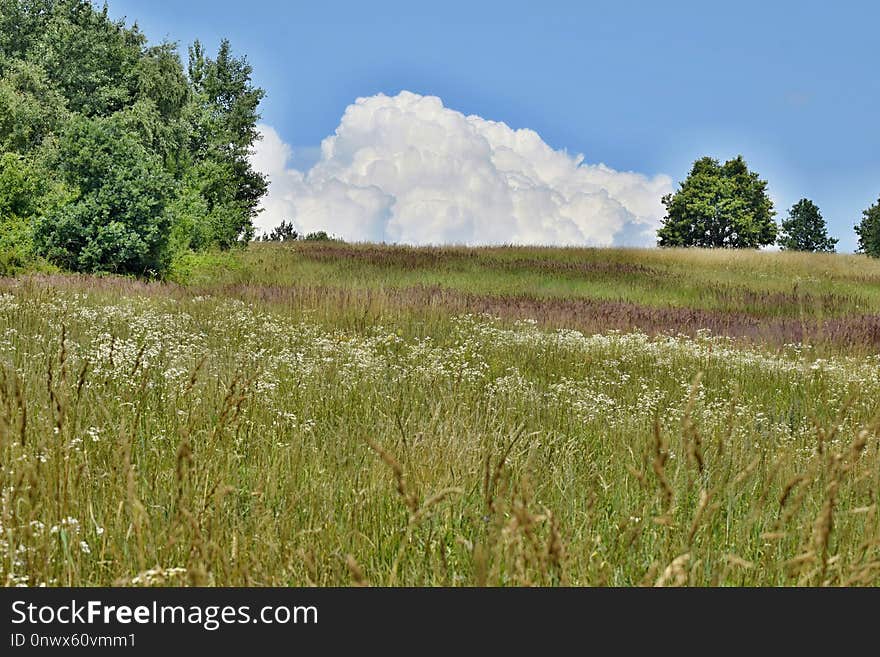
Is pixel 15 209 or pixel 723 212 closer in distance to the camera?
pixel 15 209

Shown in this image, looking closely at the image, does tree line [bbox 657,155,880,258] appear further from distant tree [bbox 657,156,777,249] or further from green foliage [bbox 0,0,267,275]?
green foliage [bbox 0,0,267,275]

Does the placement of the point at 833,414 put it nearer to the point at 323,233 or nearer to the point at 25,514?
the point at 25,514

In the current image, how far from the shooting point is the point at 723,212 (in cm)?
5816

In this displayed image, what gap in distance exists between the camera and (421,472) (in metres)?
3.12

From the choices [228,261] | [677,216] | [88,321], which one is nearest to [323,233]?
[228,261]

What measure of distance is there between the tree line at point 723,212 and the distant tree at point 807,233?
11.1 feet

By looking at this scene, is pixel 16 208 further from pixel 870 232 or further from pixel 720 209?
pixel 870 232

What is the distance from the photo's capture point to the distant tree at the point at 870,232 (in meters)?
57.4

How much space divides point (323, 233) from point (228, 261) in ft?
63.1

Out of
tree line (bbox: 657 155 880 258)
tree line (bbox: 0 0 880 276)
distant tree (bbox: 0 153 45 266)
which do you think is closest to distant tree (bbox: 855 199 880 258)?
tree line (bbox: 657 155 880 258)

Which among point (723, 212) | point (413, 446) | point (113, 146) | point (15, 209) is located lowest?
point (413, 446)

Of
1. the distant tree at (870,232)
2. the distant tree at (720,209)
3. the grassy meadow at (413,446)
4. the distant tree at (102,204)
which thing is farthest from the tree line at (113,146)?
the distant tree at (870,232)

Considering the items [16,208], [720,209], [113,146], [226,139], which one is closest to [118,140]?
[113,146]

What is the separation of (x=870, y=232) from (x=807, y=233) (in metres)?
5.19
